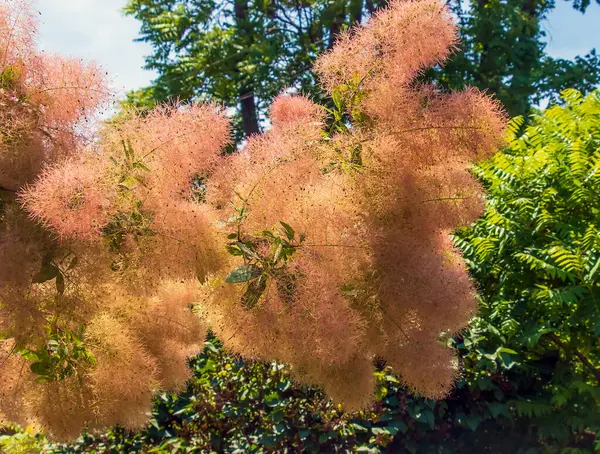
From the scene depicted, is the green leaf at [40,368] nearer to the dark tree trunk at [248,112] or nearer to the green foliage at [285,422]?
the green foliage at [285,422]

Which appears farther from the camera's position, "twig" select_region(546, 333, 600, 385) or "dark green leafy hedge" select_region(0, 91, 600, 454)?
"twig" select_region(546, 333, 600, 385)

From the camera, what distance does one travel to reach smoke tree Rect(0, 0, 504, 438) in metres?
1.75

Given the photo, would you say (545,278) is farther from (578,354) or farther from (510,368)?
(510,368)

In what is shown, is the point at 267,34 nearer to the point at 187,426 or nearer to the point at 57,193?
the point at 187,426

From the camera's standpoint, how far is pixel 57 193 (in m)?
1.57

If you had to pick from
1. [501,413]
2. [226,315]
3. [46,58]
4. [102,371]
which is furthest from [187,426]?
[46,58]

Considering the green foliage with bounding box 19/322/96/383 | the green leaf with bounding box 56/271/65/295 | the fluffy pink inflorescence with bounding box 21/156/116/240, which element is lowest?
the green foliage with bounding box 19/322/96/383

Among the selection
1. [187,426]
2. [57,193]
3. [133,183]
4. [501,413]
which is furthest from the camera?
[187,426]

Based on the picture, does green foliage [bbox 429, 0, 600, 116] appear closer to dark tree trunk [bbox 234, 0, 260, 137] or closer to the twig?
dark tree trunk [bbox 234, 0, 260, 137]

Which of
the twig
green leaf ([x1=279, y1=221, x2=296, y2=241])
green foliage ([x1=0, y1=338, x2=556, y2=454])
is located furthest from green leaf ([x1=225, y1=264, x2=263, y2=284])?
the twig

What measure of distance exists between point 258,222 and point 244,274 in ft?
0.57

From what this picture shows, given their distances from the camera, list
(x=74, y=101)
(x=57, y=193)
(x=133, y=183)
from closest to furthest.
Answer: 1. (x=57, y=193)
2. (x=133, y=183)
3. (x=74, y=101)

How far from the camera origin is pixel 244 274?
5.55 feet

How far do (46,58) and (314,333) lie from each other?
49.3 inches
